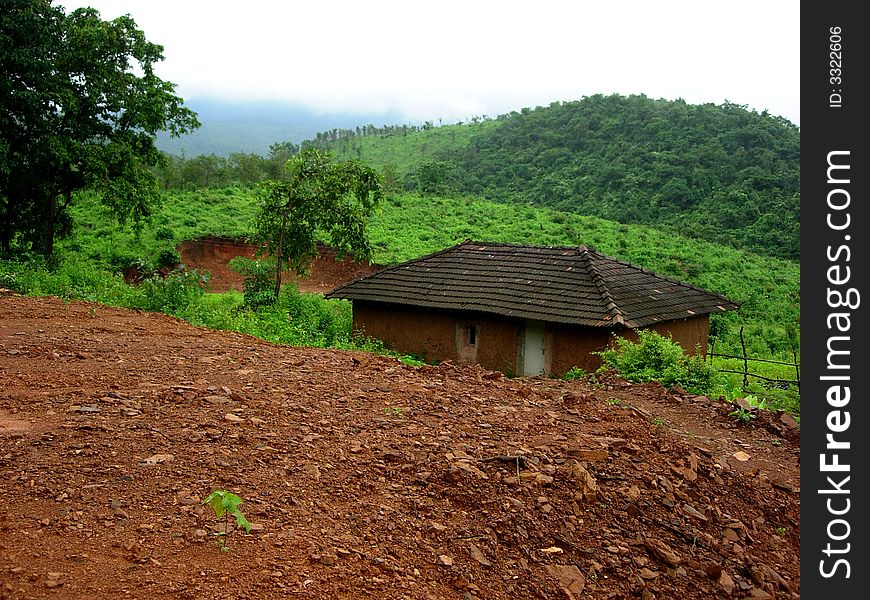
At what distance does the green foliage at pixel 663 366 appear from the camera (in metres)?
9.89

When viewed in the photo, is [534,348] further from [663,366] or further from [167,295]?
[167,295]

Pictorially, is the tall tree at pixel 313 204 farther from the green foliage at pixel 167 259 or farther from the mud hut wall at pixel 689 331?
the mud hut wall at pixel 689 331

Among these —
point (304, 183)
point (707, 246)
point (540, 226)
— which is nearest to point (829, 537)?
point (304, 183)

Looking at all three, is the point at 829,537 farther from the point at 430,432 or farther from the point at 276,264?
the point at 276,264

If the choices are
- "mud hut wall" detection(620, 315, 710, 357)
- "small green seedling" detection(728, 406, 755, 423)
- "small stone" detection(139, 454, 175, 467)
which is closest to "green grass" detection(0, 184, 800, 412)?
"mud hut wall" detection(620, 315, 710, 357)

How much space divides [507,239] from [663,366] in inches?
1061

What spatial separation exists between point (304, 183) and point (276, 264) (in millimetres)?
2559

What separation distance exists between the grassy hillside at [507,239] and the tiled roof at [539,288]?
10728 mm

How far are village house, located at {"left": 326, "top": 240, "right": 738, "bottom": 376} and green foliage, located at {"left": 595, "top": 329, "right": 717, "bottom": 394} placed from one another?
3.09 m

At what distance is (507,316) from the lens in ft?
49.8

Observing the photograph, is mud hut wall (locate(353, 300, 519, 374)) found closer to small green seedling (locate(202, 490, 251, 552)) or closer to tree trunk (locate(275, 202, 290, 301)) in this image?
tree trunk (locate(275, 202, 290, 301))

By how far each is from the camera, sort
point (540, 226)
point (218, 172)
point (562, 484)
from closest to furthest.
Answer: point (562, 484), point (540, 226), point (218, 172)

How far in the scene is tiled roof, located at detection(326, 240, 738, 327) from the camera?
14898 mm

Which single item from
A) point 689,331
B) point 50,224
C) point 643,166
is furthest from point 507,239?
point 643,166
